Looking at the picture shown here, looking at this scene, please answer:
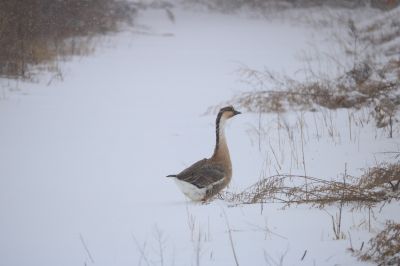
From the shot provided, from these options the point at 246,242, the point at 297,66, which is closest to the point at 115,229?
the point at 246,242

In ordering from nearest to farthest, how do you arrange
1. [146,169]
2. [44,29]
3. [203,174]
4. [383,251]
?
1. [383,251]
2. [203,174]
3. [146,169]
4. [44,29]

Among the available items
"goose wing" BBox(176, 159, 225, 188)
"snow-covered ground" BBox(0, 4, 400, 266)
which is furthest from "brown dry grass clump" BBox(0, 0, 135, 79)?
"goose wing" BBox(176, 159, 225, 188)

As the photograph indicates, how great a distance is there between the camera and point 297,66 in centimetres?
1401

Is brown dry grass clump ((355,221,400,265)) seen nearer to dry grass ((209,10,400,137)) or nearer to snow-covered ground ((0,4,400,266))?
snow-covered ground ((0,4,400,266))

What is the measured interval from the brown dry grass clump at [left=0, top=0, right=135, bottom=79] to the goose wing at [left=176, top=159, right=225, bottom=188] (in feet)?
21.5

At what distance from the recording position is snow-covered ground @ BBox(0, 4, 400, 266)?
10.8 feet

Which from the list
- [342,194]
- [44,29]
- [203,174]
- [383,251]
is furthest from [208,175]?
[44,29]

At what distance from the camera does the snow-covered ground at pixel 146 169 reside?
130 inches

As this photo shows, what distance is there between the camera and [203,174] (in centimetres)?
466

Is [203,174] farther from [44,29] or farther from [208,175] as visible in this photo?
[44,29]

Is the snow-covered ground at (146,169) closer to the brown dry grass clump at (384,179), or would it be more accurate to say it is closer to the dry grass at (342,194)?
the dry grass at (342,194)

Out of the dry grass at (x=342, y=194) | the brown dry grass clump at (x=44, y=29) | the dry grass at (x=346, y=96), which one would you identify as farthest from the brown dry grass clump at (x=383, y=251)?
the brown dry grass clump at (x=44, y=29)

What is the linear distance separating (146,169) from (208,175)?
1648 mm

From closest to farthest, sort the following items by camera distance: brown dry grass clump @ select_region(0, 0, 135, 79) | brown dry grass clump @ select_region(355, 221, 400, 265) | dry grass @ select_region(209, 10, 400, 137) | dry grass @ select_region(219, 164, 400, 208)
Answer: brown dry grass clump @ select_region(355, 221, 400, 265)
dry grass @ select_region(219, 164, 400, 208)
dry grass @ select_region(209, 10, 400, 137)
brown dry grass clump @ select_region(0, 0, 135, 79)
